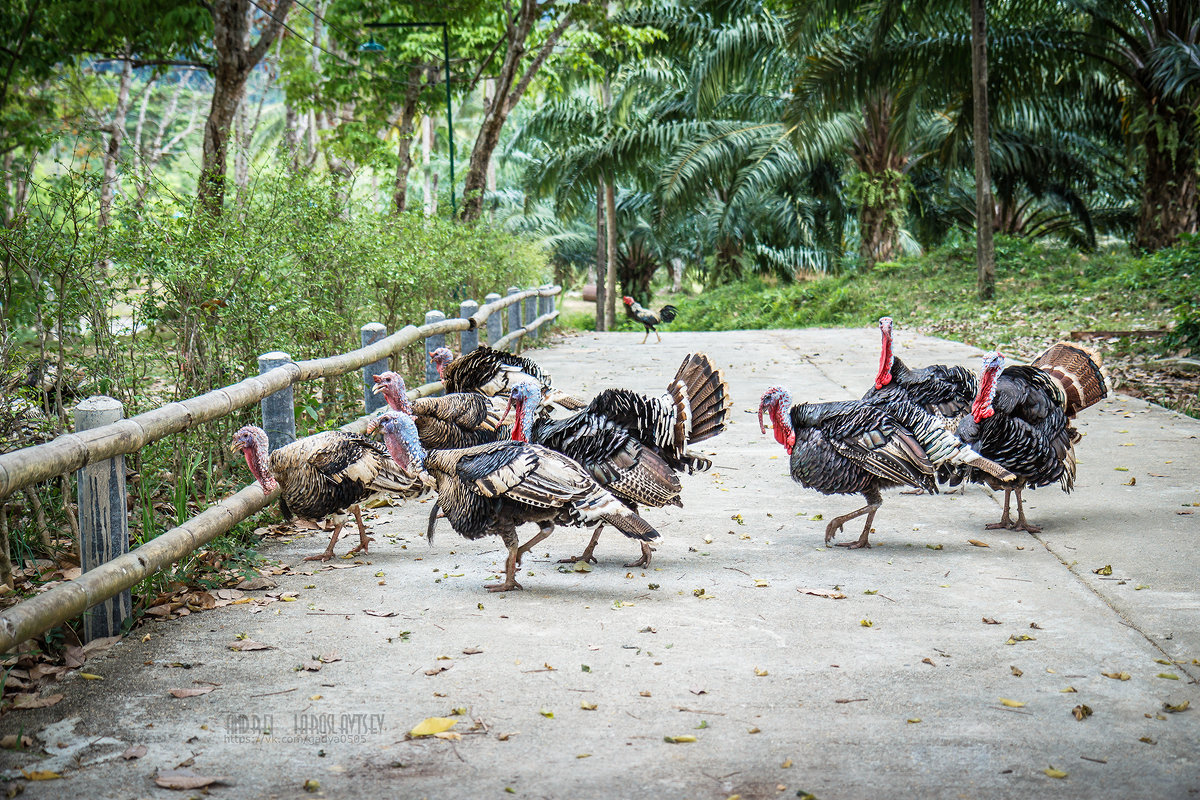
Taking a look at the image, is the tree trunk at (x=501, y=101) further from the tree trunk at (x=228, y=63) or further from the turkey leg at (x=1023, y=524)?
the turkey leg at (x=1023, y=524)

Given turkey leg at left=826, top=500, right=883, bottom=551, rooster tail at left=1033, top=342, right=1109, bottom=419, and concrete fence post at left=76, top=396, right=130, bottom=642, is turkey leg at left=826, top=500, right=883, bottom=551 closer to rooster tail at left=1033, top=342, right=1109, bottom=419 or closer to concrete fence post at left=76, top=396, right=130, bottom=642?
rooster tail at left=1033, top=342, right=1109, bottom=419

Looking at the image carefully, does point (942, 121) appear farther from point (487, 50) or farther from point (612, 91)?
point (487, 50)

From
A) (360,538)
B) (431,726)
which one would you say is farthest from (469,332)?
(431,726)

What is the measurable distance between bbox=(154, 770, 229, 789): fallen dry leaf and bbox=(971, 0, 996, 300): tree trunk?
16935 mm

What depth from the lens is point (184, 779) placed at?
3.12 meters

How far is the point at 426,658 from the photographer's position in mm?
4180

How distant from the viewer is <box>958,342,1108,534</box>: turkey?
5.98 meters

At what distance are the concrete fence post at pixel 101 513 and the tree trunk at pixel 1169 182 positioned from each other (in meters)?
17.7

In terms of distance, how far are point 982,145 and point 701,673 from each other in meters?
16.1

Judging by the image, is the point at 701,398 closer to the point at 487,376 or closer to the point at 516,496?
the point at 516,496

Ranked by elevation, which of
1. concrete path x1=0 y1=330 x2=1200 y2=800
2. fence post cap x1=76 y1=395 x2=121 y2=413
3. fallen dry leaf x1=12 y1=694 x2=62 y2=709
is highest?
fence post cap x1=76 y1=395 x2=121 y2=413

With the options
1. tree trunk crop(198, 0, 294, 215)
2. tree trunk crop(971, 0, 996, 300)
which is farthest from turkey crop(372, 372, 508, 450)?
tree trunk crop(971, 0, 996, 300)

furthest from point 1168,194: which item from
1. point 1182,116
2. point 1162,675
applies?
point 1162,675

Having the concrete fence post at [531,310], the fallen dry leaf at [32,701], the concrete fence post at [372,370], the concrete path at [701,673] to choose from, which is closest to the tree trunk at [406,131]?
the concrete fence post at [531,310]
